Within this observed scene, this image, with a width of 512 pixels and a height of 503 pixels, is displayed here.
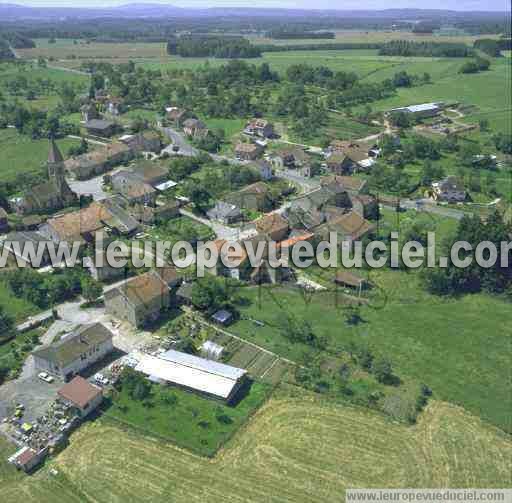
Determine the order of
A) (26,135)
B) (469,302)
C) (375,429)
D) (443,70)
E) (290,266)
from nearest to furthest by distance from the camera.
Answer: (375,429) < (469,302) < (290,266) < (26,135) < (443,70)

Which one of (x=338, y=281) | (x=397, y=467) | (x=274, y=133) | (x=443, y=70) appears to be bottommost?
(x=397, y=467)

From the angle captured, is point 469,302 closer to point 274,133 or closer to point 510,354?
point 510,354

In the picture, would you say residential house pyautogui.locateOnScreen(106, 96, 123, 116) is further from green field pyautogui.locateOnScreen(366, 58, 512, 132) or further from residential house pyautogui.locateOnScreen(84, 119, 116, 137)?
green field pyautogui.locateOnScreen(366, 58, 512, 132)

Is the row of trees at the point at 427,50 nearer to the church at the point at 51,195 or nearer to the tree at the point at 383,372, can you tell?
the church at the point at 51,195

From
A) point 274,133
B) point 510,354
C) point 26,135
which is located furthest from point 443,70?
point 510,354

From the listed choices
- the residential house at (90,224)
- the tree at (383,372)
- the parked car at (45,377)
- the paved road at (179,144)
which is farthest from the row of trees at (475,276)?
Answer: the paved road at (179,144)

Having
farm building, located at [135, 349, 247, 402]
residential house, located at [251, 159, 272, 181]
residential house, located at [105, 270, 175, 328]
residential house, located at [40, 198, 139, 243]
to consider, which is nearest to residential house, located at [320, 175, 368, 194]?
residential house, located at [251, 159, 272, 181]
